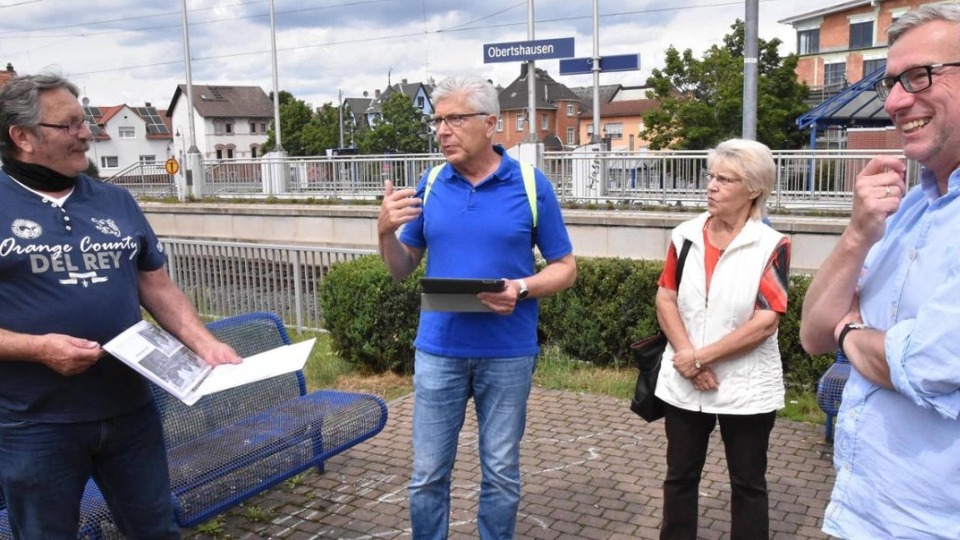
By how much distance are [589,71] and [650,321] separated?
12.9 m

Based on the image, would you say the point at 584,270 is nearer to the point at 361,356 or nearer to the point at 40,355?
the point at 361,356

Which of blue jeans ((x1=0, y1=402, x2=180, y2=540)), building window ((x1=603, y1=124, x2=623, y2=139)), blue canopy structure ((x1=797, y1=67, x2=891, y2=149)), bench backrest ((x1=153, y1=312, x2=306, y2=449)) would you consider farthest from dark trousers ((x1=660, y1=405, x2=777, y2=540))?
building window ((x1=603, y1=124, x2=623, y2=139))

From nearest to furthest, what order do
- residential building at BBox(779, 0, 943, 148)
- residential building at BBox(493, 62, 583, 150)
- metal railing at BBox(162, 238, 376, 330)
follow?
metal railing at BBox(162, 238, 376, 330) → residential building at BBox(779, 0, 943, 148) → residential building at BBox(493, 62, 583, 150)

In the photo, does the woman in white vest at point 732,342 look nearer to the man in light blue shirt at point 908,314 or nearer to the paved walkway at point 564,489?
the paved walkway at point 564,489

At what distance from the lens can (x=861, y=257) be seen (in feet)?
7.11

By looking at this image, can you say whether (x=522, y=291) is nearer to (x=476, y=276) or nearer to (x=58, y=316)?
(x=476, y=276)

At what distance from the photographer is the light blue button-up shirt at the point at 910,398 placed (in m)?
1.87

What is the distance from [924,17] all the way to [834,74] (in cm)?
6367

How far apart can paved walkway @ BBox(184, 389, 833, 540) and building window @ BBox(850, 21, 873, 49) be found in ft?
193

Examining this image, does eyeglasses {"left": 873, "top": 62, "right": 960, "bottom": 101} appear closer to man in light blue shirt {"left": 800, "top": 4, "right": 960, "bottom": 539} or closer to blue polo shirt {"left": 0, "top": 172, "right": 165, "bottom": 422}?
man in light blue shirt {"left": 800, "top": 4, "right": 960, "bottom": 539}

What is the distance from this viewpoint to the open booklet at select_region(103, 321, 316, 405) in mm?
2818

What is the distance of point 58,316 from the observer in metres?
2.83

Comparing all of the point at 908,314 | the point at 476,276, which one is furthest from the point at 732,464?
the point at 908,314

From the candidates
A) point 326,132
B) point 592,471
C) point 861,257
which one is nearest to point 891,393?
point 861,257
